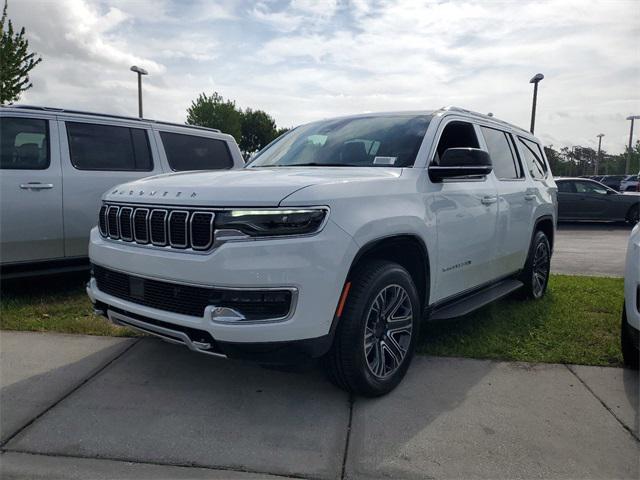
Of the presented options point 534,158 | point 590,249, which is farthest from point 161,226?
point 590,249

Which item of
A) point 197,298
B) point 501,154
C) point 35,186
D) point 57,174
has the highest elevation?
point 501,154

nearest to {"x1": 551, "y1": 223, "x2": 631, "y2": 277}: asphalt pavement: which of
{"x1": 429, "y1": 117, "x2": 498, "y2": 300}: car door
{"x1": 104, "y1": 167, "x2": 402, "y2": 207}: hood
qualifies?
{"x1": 429, "y1": 117, "x2": 498, "y2": 300}: car door

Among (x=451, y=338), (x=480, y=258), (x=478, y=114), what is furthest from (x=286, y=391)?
(x=478, y=114)

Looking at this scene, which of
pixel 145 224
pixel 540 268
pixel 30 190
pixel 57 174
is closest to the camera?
pixel 145 224

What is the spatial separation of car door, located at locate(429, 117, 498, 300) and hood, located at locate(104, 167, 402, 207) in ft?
1.75

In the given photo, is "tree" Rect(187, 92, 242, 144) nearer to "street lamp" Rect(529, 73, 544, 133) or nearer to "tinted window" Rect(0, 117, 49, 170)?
"street lamp" Rect(529, 73, 544, 133)

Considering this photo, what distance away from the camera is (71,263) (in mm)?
5613

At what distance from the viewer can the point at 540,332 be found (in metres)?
4.55

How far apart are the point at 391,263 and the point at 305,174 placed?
80 centimetres

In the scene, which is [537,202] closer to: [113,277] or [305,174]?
[305,174]

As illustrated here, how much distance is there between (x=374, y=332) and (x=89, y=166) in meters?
4.12

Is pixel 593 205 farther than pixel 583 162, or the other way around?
pixel 583 162

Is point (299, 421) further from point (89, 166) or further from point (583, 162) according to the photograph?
point (583, 162)

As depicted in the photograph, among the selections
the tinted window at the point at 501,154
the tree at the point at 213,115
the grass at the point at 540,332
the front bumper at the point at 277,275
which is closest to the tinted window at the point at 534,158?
the tinted window at the point at 501,154
